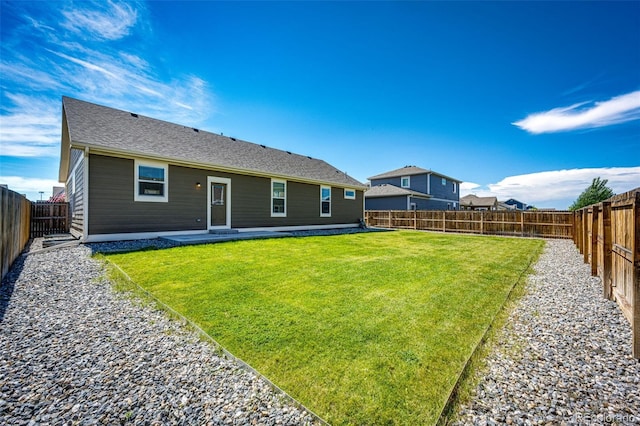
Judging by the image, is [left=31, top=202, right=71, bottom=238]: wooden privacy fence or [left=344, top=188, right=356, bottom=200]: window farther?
[left=344, top=188, right=356, bottom=200]: window

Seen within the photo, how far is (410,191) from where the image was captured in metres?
25.2

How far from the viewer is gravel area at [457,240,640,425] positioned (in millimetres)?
1749

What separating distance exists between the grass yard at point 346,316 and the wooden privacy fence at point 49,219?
781 cm

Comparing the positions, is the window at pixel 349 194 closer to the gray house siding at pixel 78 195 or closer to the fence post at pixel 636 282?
the gray house siding at pixel 78 195

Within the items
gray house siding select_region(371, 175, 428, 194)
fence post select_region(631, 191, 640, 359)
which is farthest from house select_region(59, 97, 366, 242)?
gray house siding select_region(371, 175, 428, 194)

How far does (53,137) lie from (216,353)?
1713cm

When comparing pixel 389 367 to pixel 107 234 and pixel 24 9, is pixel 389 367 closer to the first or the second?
pixel 107 234

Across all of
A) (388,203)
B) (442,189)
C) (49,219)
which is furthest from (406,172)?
(49,219)

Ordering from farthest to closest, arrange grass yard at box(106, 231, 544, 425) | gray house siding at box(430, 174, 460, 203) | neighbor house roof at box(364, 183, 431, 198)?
gray house siding at box(430, 174, 460, 203)
neighbor house roof at box(364, 183, 431, 198)
grass yard at box(106, 231, 544, 425)

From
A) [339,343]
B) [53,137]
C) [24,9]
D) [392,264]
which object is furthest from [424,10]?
[53,137]

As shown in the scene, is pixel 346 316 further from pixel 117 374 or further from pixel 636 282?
pixel 636 282

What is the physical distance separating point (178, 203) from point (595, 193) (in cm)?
3716

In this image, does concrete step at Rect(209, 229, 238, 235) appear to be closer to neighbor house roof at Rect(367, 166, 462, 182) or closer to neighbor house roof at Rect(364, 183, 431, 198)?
neighbor house roof at Rect(364, 183, 431, 198)

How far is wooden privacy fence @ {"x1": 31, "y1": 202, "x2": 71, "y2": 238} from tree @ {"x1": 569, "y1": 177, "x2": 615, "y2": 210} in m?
39.1
